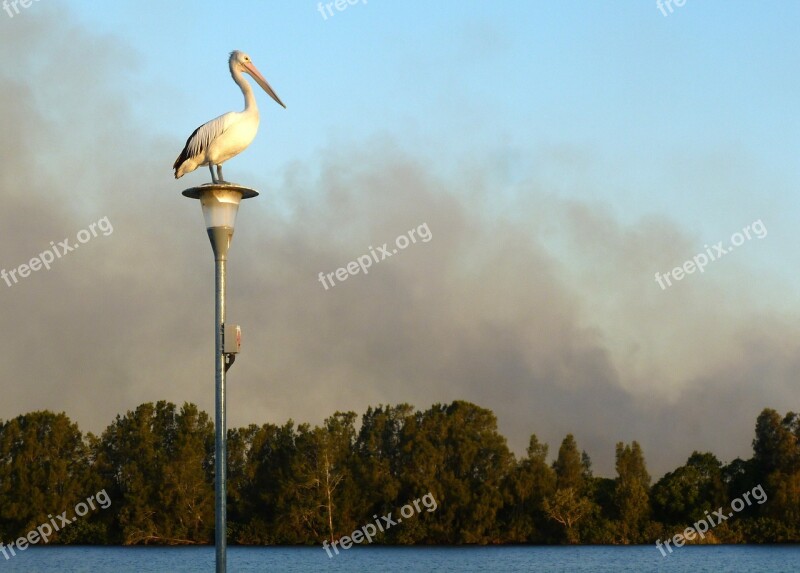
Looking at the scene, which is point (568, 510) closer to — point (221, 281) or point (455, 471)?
point (455, 471)

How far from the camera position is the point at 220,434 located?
39.3 feet

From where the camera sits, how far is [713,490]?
83.9 meters

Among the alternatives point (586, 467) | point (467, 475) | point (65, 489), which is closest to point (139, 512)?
point (65, 489)

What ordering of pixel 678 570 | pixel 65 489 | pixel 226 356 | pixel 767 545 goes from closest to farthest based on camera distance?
pixel 226 356, pixel 678 570, pixel 767 545, pixel 65 489

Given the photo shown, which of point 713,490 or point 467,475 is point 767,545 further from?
point 467,475

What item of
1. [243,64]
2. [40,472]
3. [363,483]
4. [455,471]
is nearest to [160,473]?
[40,472]

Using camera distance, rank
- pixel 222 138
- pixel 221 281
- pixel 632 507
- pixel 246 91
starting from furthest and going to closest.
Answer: pixel 632 507
pixel 246 91
pixel 222 138
pixel 221 281

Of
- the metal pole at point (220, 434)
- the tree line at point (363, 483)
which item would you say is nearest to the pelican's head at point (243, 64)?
the metal pole at point (220, 434)

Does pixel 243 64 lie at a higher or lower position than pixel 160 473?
lower

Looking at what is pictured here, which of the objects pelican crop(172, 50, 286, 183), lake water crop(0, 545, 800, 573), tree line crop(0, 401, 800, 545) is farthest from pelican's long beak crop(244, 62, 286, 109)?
Answer: tree line crop(0, 401, 800, 545)

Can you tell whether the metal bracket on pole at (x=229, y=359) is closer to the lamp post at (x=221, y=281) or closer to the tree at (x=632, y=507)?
the lamp post at (x=221, y=281)

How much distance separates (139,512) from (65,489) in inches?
292

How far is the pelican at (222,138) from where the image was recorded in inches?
529

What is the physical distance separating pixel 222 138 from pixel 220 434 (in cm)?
371
